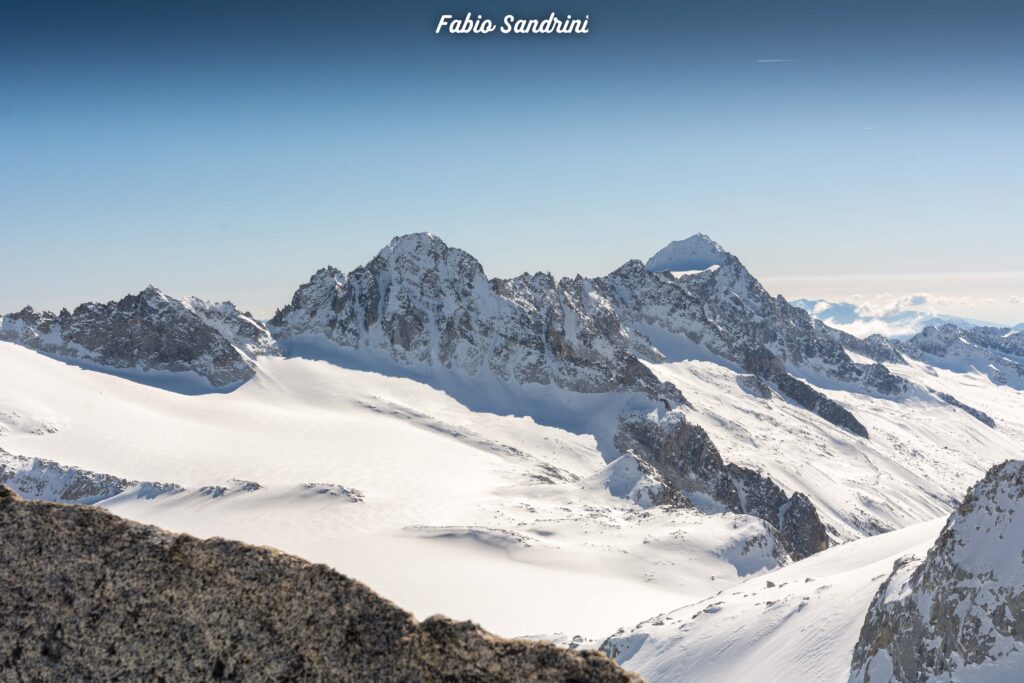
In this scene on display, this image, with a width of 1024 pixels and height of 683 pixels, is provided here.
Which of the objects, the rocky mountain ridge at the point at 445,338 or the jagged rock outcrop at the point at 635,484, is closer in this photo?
the jagged rock outcrop at the point at 635,484

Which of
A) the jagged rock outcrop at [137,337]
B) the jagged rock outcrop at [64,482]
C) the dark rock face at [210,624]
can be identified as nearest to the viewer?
the dark rock face at [210,624]

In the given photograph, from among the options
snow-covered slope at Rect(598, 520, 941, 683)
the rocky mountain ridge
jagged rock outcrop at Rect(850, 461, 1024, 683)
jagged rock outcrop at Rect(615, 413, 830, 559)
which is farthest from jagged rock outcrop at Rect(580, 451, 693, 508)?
jagged rock outcrop at Rect(850, 461, 1024, 683)

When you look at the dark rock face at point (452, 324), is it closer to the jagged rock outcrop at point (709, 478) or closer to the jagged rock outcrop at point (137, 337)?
the jagged rock outcrop at point (709, 478)

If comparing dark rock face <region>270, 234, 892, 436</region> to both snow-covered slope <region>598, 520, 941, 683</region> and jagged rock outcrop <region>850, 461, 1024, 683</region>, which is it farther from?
jagged rock outcrop <region>850, 461, 1024, 683</region>

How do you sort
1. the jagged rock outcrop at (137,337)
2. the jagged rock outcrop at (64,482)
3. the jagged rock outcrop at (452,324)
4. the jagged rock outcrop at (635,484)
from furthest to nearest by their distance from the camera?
the jagged rock outcrop at (452,324), the jagged rock outcrop at (137,337), the jagged rock outcrop at (635,484), the jagged rock outcrop at (64,482)

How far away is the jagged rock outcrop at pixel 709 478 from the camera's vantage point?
378ft

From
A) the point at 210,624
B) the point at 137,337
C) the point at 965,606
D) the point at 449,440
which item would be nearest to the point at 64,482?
the point at 449,440

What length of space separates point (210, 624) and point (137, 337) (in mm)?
148675

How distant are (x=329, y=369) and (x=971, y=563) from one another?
440ft

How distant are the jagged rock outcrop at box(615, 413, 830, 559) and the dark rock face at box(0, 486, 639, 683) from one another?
114275 mm

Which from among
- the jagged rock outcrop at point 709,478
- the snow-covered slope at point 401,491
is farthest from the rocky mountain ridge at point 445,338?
the snow-covered slope at point 401,491

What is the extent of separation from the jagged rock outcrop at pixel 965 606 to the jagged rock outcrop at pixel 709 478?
9212 centimetres

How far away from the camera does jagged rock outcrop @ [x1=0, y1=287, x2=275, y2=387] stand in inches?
5399

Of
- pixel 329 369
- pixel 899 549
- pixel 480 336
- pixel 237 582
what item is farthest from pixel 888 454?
pixel 237 582
